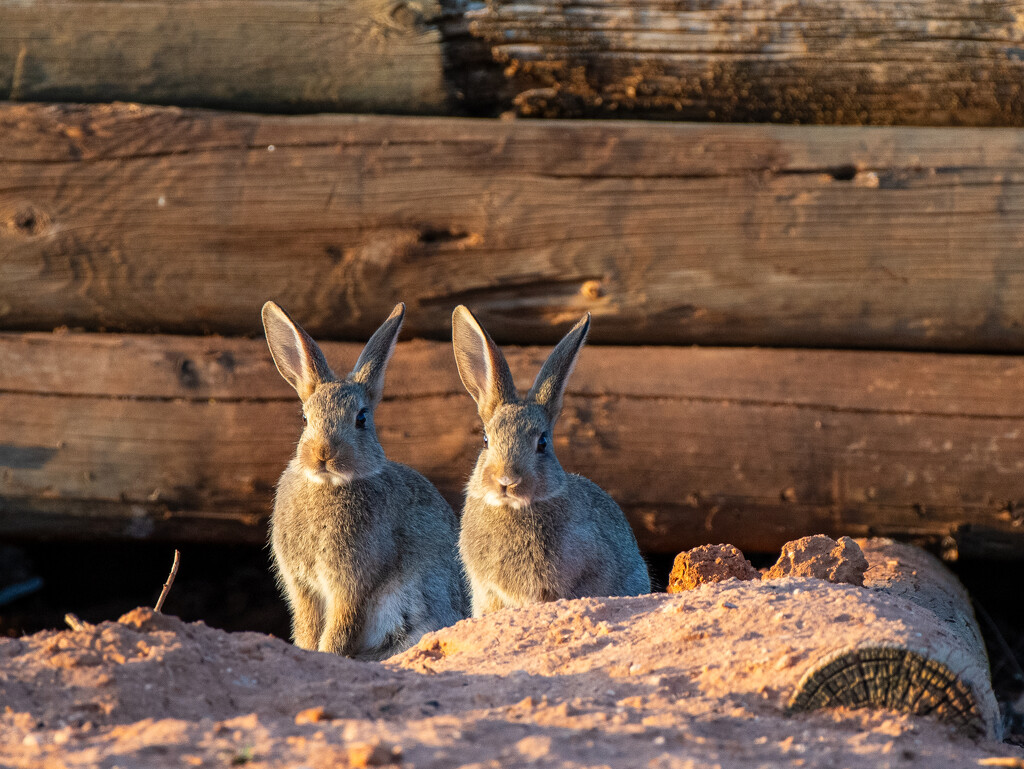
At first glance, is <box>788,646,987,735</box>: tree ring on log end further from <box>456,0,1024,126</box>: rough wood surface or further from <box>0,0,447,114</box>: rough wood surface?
<box>0,0,447,114</box>: rough wood surface

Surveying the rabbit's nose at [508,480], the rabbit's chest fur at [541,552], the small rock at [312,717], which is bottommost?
the rabbit's chest fur at [541,552]

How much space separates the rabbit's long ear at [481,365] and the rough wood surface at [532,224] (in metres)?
0.84

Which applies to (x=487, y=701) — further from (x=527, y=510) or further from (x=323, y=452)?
(x=323, y=452)

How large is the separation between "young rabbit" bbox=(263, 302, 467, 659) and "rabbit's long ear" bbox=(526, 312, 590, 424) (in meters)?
0.72

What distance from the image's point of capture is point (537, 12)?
5734 millimetres

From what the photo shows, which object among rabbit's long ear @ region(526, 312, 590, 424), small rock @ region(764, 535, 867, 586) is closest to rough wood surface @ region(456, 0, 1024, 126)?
rabbit's long ear @ region(526, 312, 590, 424)

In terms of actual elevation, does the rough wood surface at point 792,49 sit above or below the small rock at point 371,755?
above

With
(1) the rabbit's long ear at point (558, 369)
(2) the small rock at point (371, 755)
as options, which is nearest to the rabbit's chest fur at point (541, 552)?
(1) the rabbit's long ear at point (558, 369)

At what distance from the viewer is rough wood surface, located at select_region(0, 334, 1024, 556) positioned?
18.7 feet

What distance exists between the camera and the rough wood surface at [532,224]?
566 centimetres

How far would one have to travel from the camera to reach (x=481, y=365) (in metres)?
5.09

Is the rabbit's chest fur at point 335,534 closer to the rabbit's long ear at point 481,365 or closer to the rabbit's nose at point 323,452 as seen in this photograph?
the rabbit's nose at point 323,452

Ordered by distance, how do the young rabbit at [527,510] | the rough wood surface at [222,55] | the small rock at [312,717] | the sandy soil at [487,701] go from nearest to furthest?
the sandy soil at [487,701]
the small rock at [312,717]
the young rabbit at [527,510]
the rough wood surface at [222,55]

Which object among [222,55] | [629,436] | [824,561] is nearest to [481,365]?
[629,436]
